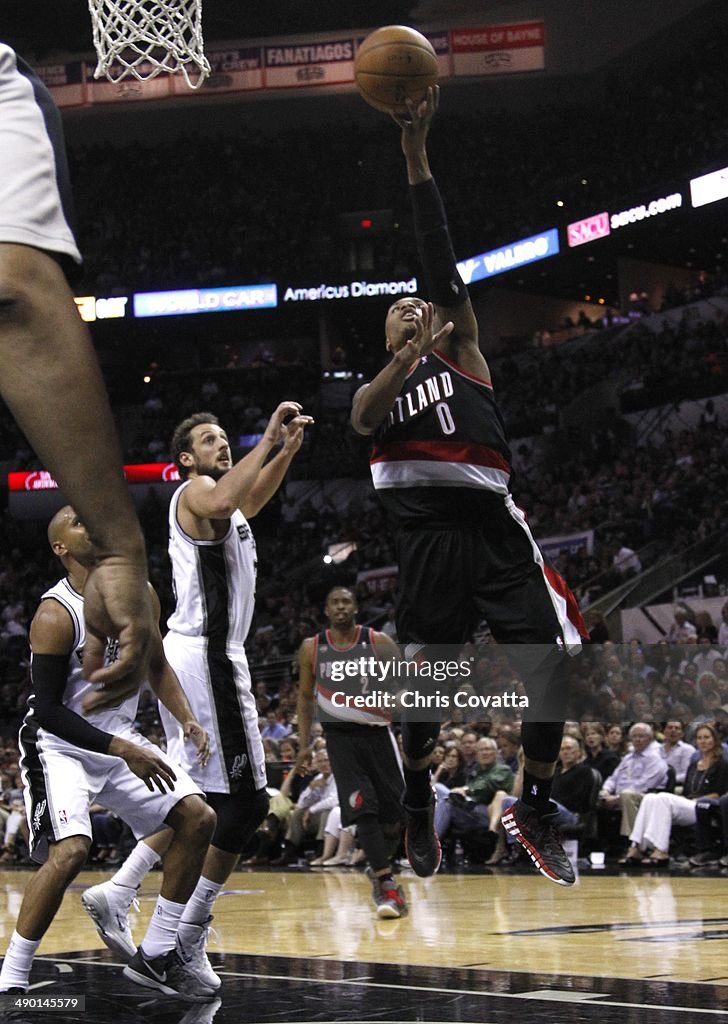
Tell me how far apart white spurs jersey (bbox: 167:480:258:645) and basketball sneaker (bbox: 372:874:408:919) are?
236cm

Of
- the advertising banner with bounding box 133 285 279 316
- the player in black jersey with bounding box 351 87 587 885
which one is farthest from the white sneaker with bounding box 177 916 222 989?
the advertising banner with bounding box 133 285 279 316

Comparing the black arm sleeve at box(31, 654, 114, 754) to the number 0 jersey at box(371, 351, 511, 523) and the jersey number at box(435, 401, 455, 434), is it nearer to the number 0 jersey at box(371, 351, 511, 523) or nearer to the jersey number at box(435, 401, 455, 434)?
the number 0 jersey at box(371, 351, 511, 523)

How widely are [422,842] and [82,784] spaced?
4.36ft

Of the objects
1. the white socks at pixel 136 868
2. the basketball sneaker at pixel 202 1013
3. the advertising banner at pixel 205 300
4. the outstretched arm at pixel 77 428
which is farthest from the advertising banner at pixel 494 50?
the outstretched arm at pixel 77 428

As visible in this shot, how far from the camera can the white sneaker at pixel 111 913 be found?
493cm

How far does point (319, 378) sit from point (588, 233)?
7.26m

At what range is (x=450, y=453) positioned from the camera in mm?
4555

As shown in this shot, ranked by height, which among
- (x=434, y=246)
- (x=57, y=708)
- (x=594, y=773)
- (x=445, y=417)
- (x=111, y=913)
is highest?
(x=434, y=246)

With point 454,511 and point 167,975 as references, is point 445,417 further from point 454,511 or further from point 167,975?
point 167,975

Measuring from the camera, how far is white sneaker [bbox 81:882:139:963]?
4.93 m

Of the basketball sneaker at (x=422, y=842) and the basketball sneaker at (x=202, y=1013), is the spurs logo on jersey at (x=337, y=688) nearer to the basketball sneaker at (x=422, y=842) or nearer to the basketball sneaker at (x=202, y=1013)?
the basketball sneaker at (x=422, y=842)

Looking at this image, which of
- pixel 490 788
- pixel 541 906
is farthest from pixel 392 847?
pixel 490 788

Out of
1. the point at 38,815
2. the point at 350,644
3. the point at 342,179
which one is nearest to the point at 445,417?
the point at 38,815

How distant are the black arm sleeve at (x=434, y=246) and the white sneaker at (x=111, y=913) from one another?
8.57ft
